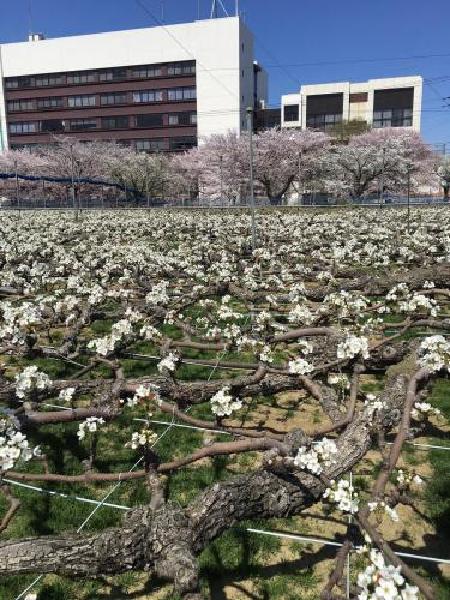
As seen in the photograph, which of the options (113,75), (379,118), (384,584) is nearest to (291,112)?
(379,118)

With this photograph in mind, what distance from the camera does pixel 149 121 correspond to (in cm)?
9250

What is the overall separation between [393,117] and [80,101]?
198ft

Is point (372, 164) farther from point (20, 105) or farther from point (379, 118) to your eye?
point (20, 105)

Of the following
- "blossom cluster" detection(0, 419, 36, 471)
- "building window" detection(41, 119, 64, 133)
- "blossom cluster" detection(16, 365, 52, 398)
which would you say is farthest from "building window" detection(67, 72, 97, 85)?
"blossom cluster" detection(0, 419, 36, 471)

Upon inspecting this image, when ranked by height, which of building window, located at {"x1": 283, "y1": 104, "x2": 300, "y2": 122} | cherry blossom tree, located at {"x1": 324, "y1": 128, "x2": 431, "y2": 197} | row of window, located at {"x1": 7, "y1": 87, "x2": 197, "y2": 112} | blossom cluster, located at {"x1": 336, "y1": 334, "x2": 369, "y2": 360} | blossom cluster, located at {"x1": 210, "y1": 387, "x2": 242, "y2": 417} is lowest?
blossom cluster, located at {"x1": 210, "y1": 387, "x2": 242, "y2": 417}

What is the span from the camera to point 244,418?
602cm

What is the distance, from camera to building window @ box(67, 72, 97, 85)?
Answer: 313 ft

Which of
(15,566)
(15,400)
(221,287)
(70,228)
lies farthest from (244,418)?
(70,228)

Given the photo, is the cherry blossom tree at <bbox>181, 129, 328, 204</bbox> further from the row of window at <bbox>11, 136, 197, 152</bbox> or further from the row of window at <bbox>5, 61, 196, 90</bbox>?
the row of window at <bbox>5, 61, 196, 90</bbox>

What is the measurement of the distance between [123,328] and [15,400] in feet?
5.03

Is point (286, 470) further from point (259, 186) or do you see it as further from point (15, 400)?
point (259, 186)

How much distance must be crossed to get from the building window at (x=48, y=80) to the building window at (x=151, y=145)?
2054 centimetres

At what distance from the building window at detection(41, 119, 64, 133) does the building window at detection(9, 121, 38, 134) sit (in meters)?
1.85

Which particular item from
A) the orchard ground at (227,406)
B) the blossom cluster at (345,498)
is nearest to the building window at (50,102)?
the orchard ground at (227,406)
